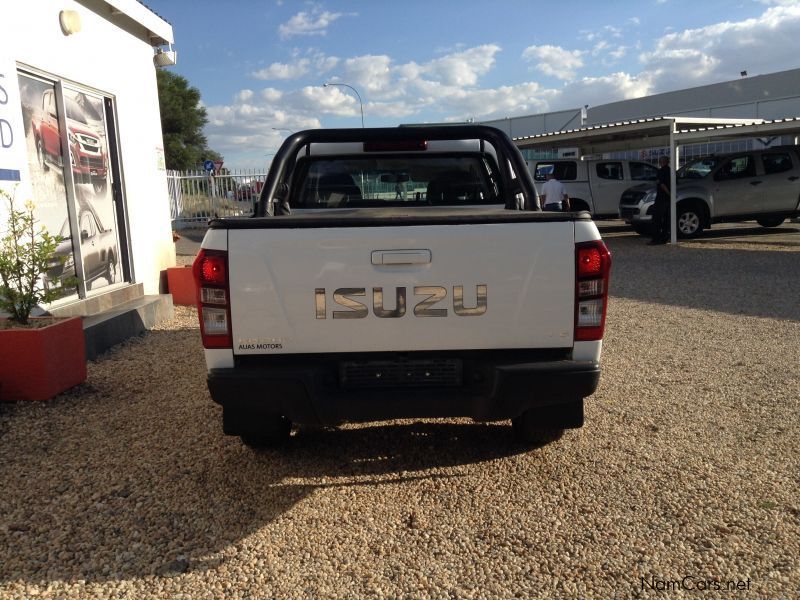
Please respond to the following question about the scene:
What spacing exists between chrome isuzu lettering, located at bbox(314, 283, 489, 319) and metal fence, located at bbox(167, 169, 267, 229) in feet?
61.3

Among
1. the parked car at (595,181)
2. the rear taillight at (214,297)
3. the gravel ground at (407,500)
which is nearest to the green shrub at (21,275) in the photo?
the gravel ground at (407,500)

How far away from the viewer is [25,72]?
20.5 feet

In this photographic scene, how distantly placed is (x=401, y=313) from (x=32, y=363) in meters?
3.09

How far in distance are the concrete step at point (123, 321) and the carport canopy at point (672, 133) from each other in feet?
36.2

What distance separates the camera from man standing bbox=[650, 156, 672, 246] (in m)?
14.6

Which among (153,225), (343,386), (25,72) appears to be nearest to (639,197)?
(153,225)

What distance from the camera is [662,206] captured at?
15172 mm

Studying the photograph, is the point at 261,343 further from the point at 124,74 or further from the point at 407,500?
the point at 124,74

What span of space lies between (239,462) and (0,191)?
9.84 ft

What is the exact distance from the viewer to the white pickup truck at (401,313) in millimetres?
3055

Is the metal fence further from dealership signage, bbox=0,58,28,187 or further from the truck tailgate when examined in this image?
the truck tailgate

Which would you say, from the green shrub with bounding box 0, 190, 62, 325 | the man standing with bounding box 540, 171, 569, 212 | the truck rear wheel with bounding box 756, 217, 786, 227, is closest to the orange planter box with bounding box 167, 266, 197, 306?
the green shrub with bounding box 0, 190, 62, 325

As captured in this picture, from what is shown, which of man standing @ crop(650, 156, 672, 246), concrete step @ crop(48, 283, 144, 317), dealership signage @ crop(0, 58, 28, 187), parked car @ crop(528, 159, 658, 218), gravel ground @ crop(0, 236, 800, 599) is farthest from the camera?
parked car @ crop(528, 159, 658, 218)

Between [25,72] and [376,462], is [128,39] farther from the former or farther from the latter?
[376,462]
